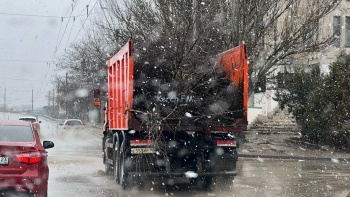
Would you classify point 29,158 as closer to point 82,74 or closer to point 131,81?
point 131,81

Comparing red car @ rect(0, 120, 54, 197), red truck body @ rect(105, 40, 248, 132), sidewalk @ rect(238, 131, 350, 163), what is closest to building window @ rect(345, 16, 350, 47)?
sidewalk @ rect(238, 131, 350, 163)

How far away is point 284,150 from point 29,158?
17496 millimetres

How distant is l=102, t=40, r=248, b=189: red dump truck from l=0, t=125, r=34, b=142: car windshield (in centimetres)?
264

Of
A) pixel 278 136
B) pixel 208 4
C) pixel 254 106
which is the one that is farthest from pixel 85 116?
pixel 208 4

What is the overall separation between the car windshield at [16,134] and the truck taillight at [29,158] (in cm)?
51

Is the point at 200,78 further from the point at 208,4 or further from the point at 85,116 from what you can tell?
the point at 85,116

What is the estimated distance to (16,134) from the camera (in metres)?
9.73

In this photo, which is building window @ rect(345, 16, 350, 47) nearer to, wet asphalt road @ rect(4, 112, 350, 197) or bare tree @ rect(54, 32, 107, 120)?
bare tree @ rect(54, 32, 107, 120)

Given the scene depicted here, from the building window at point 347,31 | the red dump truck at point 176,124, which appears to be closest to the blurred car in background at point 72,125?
the building window at point 347,31

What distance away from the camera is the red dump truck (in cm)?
1216

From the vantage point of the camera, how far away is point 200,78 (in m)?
12.8

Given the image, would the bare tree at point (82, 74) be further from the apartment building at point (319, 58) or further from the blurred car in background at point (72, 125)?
the apartment building at point (319, 58)

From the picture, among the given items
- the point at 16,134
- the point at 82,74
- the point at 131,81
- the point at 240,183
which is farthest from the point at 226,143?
the point at 82,74

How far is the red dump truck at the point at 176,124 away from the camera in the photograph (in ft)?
39.9
